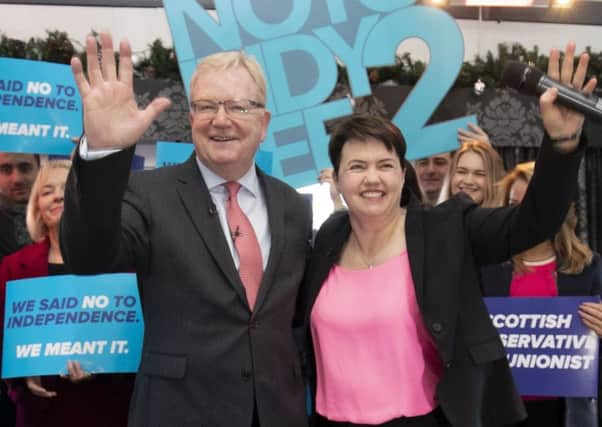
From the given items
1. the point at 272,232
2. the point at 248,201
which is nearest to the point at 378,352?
the point at 272,232

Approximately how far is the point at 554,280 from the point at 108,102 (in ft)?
6.55

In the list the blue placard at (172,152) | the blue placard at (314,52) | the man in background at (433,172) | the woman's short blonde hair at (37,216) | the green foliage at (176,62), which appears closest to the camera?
the woman's short blonde hair at (37,216)

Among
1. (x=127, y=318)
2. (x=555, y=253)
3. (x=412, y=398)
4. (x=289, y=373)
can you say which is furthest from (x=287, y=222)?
(x=555, y=253)

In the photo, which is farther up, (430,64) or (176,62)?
(176,62)

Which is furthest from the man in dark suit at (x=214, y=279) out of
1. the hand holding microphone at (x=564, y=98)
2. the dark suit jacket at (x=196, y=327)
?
the hand holding microphone at (x=564, y=98)

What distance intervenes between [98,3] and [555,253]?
4088 millimetres

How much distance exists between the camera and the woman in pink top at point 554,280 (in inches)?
107

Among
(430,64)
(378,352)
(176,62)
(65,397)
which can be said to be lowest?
(65,397)

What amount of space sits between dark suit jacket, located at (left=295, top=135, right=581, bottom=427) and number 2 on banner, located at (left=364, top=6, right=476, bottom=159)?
7.06ft

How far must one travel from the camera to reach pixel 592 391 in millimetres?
2609

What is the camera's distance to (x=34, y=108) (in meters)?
3.07

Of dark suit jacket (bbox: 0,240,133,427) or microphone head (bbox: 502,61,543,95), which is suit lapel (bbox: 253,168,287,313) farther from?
dark suit jacket (bbox: 0,240,133,427)

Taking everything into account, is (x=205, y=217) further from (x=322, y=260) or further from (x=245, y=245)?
(x=322, y=260)

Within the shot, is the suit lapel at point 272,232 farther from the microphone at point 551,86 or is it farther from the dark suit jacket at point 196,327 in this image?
the microphone at point 551,86
